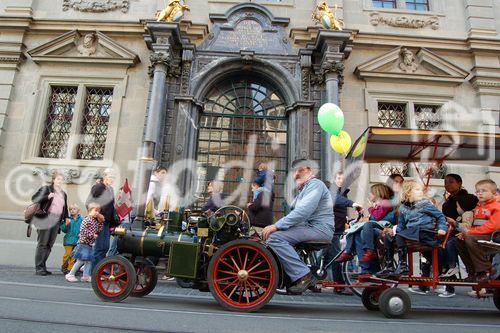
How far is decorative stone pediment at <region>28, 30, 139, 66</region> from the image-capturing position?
11.3m

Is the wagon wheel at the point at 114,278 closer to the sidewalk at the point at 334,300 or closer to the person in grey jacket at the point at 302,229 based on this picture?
the sidewalk at the point at 334,300

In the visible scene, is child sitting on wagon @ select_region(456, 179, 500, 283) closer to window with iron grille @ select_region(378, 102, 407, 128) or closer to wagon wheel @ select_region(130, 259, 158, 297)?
wagon wheel @ select_region(130, 259, 158, 297)

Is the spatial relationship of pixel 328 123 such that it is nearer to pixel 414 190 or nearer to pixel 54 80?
pixel 414 190

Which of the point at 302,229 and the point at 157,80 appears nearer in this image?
the point at 302,229

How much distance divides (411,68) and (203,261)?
33.2 ft

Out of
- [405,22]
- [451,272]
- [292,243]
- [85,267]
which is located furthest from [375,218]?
[405,22]

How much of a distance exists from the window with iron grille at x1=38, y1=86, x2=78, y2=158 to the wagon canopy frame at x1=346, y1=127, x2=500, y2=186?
859 cm

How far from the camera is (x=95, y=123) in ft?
37.0

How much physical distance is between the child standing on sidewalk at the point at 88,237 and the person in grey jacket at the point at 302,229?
349 cm

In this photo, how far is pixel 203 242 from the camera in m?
4.24

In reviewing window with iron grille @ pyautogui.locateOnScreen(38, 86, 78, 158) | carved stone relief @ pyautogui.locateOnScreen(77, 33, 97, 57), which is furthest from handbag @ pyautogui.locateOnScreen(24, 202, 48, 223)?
carved stone relief @ pyautogui.locateOnScreen(77, 33, 97, 57)

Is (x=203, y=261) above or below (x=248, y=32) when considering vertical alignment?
below

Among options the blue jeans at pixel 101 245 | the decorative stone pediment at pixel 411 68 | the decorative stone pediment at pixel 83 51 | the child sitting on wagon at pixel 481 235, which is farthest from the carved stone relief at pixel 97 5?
the child sitting on wagon at pixel 481 235

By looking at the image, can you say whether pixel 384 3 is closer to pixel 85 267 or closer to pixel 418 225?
pixel 418 225
